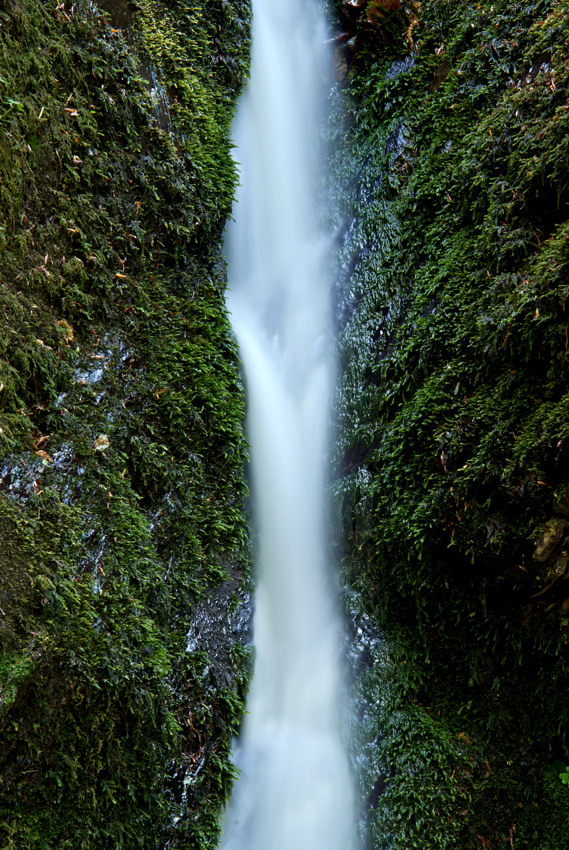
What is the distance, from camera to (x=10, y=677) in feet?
7.64

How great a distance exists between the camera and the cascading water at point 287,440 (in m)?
3.26

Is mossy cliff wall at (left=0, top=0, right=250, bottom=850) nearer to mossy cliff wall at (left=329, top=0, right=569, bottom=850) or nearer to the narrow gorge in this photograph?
the narrow gorge

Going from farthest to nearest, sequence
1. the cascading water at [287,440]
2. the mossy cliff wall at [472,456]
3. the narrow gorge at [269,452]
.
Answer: the cascading water at [287,440] < the mossy cliff wall at [472,456] < the narrow gorge at [269,452]

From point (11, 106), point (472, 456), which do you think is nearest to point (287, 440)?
point (472, 456)

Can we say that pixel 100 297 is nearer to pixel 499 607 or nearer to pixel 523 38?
pixel 499 607

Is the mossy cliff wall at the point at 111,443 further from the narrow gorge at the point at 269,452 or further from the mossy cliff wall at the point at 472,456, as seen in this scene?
the mossy cliff wall at the point at 472,456

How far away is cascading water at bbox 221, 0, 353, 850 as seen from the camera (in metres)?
3.26

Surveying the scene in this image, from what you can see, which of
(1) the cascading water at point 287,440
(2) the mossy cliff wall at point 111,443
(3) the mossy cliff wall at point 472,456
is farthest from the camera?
(1) the cascading water at point 287,440

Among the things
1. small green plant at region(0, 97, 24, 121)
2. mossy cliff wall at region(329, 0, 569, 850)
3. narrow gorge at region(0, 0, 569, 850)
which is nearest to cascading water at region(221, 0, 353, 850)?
narrow gorge at region(0, 0, 569, 850)

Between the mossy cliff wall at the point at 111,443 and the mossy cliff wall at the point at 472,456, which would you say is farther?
the mossy cliff wall at the point at 472,456

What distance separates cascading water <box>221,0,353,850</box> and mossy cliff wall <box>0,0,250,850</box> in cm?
27

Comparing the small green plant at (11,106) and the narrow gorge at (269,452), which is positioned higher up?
the small green plant at (11,106)

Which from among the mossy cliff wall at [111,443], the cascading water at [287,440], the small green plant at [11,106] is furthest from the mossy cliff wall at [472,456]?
the small green plant at [11,106]

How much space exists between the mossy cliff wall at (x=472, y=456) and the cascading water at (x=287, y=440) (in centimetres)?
25
